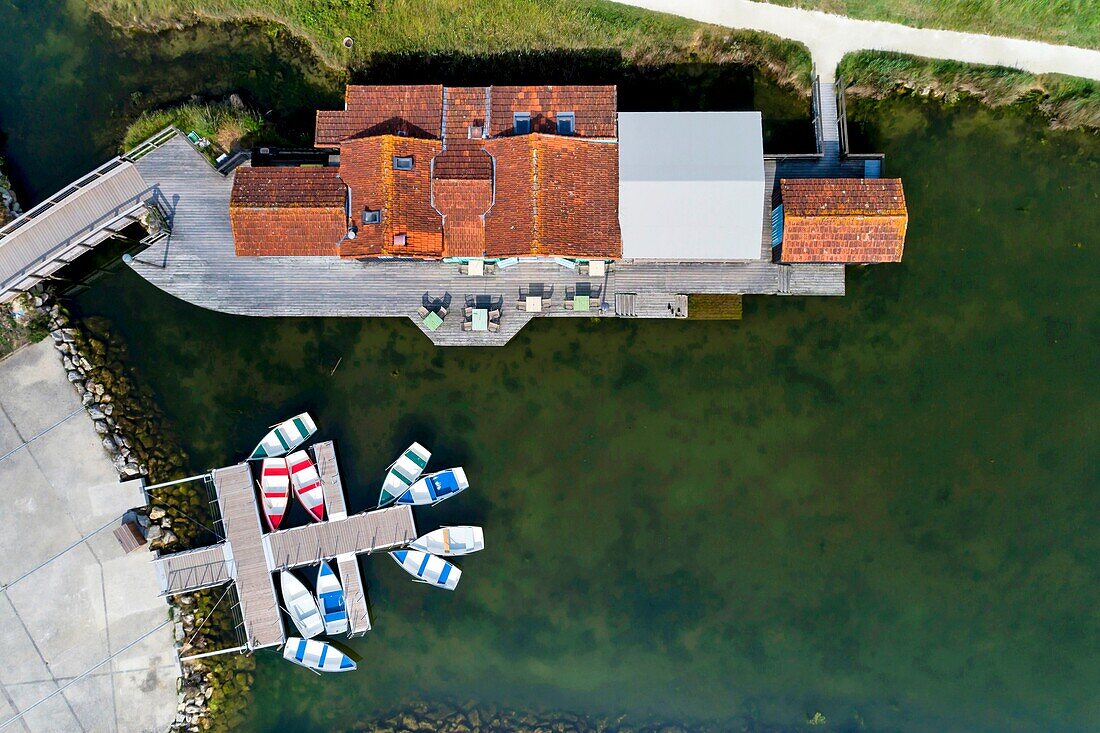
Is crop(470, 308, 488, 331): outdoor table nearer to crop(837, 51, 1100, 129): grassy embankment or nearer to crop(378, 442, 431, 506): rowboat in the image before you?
crop(378, 442, 431, 506): rowboat

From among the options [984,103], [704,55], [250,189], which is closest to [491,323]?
[250,189]

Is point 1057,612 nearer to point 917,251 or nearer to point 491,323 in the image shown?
point 917,251

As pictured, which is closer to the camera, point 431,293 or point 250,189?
point 250,189

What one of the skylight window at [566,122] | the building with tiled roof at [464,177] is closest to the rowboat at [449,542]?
the building with tiled roof at [464,177]

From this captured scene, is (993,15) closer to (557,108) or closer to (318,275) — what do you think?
Answer: (557,108)

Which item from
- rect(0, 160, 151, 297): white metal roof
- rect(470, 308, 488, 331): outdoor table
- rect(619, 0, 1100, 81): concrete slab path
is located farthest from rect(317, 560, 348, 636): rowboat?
rect(619, 0, 1100, 81): concrete slab path
